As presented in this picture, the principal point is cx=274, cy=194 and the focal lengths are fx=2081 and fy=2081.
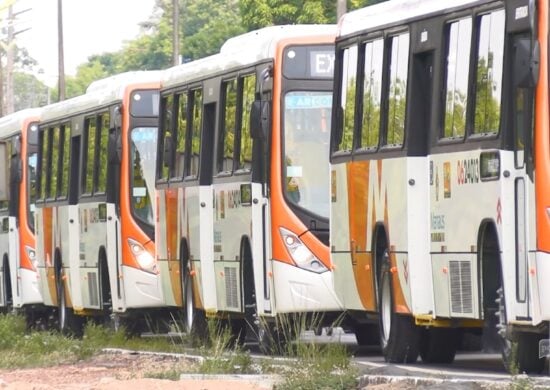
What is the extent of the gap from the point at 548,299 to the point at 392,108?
4.81 metres

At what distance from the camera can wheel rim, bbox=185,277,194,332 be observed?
85.0 feet

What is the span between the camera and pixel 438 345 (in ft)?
65.1

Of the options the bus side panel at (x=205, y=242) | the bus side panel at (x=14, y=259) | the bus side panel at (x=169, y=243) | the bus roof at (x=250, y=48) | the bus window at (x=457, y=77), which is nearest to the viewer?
the bus window at (x=457, y=77)

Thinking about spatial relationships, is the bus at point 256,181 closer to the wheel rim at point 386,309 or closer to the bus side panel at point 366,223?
the bus side panel at point 366,223

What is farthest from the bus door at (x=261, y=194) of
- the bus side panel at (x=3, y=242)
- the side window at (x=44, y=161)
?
the bus side panel at (x=3, y=242)

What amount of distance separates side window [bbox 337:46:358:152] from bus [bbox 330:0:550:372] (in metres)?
0.02

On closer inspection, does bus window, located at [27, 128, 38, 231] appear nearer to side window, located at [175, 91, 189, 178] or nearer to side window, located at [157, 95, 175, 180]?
side window, located at [157, 95, 175, 180]

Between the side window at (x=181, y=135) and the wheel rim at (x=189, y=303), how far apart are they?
1369mm

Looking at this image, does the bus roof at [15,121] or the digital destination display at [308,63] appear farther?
the bus roof at [15,121]

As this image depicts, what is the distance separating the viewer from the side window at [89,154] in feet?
101

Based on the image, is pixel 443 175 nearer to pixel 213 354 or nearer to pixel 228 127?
pixel 213 354

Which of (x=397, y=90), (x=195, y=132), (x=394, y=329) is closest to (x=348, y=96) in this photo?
(x=397, y=90)

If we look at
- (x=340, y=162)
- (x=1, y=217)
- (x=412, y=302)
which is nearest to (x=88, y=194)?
(x=1, y=217)

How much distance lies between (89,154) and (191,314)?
5900 millimetres
